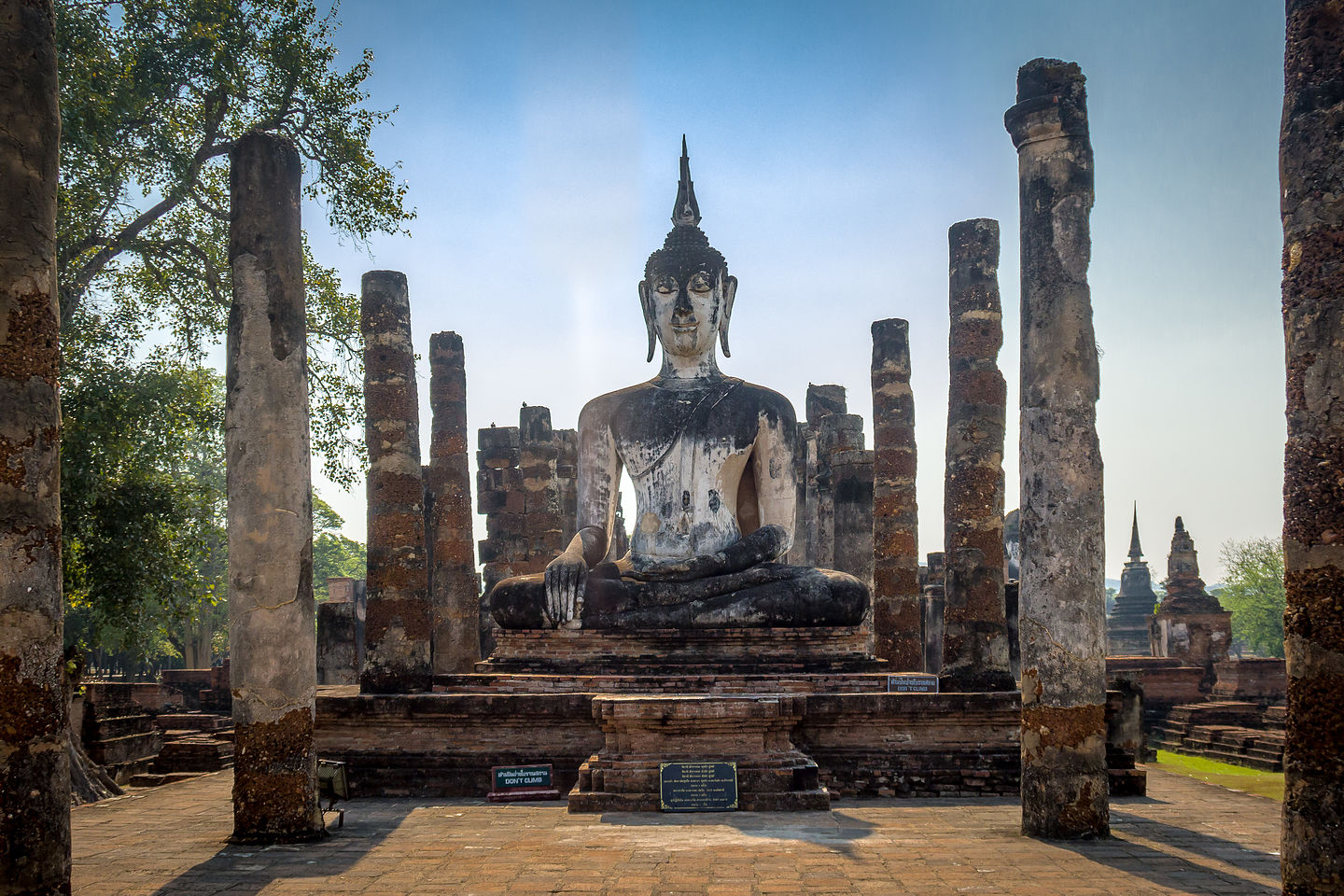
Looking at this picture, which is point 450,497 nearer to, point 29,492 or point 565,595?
point 565,595

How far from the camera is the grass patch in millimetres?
10648

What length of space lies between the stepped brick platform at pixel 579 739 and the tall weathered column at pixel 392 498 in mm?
1087

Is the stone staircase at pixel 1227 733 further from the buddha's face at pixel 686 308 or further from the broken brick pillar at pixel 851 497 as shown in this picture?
the buddha's face at pixel 686 308

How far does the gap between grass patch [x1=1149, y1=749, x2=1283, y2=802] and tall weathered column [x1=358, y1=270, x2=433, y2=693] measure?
6.76m

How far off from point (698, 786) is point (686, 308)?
5.22m

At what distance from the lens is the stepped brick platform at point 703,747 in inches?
287

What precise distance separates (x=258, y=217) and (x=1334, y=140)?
212 inches

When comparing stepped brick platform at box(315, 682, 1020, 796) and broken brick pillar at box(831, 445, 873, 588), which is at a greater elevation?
broken brick pillar at box(831, 445, 873, 588)

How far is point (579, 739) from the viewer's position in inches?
340

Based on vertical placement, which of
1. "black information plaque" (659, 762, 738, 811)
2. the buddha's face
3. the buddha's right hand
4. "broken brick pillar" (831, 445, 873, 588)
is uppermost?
the buddha's face

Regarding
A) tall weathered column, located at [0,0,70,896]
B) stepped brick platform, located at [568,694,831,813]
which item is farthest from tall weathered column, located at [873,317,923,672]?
tall weathered column, located at [0,0,70,896]

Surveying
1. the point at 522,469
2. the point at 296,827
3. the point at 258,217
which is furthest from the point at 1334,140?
the point at 522,469

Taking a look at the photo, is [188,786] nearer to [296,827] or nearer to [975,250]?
[296,827]

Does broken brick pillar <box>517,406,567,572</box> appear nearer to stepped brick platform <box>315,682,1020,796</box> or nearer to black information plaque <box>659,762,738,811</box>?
stepped brick platform <box>315,682,1020,796</box>
